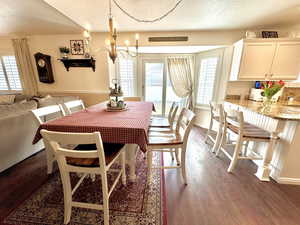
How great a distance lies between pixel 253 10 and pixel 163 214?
3.01 meters

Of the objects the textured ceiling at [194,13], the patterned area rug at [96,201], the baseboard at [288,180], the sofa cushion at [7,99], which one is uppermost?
the textured ceiling at [194,13]

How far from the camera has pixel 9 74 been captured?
3.40m

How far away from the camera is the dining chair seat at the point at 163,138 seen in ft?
4.71

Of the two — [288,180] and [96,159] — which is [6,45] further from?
[288,180]

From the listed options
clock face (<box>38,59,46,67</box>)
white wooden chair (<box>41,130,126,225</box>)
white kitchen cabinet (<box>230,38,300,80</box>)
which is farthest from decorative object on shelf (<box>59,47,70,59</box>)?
white kitchen cabinet (<box>230,38,300,80</box>)

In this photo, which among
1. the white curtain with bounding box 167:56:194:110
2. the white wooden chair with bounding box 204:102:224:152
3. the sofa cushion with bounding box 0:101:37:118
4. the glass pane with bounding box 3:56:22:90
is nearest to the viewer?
the sofa cushion with bounding box 0:101:37:118

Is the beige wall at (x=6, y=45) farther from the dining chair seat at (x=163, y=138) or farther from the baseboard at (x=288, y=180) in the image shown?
the baseboard at (x=288, y=180)

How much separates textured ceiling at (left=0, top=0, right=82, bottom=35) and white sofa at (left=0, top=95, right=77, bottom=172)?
1.51 m

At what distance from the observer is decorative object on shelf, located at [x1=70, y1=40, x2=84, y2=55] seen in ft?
9.55

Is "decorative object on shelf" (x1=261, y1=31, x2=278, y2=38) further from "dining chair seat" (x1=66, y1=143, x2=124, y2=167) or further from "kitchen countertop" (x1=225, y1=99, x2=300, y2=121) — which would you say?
"dining chair seat" (x1=66, y1=143, x2=124, y2=167)

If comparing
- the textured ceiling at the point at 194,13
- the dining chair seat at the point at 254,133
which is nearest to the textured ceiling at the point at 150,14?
the textured ceiling at the point at 194,13

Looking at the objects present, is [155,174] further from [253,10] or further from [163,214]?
[253,10]

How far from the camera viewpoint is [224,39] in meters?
2.63

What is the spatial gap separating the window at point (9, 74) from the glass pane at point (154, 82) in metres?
3.61
